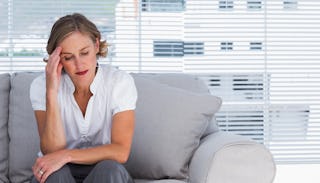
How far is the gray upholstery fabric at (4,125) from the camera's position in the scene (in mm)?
3035

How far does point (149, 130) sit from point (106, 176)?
63 cm

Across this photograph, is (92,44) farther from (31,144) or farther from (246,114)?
(246,114)

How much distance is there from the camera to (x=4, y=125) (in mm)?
3107

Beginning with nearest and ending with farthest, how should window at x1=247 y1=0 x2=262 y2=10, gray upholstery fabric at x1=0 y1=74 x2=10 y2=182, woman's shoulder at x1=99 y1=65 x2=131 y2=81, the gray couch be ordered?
1. woman's shoulder at x1=99 y1=65 x2=131 y2=81
2. the gray couch
3. gray upholstery fabric at x1=0 y1=74 x2=10 y2=182
4. window at x1=247 y1=0 x2=262 y2=10

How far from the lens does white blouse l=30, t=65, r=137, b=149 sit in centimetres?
272

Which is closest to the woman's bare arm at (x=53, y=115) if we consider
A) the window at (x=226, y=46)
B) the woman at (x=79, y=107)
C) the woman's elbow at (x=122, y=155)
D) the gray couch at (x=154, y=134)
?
the woman at (x=79, y=107)

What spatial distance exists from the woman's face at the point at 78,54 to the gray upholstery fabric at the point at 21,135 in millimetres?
534

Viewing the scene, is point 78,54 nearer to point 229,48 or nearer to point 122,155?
point 122,155

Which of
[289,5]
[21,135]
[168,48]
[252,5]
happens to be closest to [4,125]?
[21,135]

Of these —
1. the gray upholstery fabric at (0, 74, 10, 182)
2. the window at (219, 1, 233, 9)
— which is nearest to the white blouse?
the gray upholstery fabric at (0, 74, 10, 182)

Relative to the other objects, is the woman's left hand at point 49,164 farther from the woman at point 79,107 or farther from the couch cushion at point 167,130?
the couch cushion at point 167,130

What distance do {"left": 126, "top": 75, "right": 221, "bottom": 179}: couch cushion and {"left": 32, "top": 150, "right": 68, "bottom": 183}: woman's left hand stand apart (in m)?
0.52

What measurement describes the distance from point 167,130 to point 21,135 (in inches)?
27.7

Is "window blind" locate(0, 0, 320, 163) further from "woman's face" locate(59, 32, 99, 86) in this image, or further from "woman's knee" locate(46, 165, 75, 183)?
"woman's knee" locate(46, 165, 75, 183)
